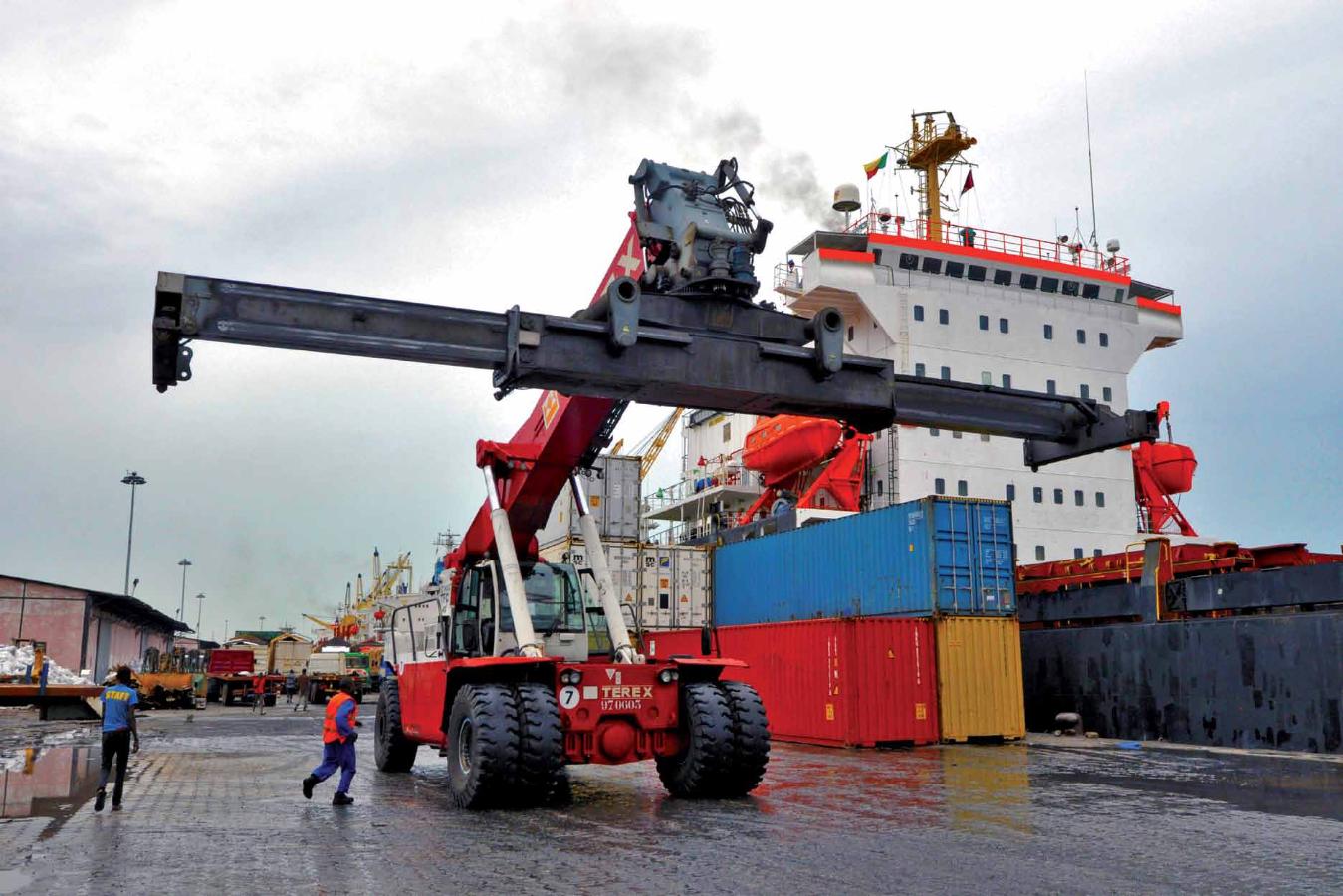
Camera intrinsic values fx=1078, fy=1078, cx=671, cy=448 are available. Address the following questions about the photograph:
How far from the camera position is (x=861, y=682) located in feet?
68.0

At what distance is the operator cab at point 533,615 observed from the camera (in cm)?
1180

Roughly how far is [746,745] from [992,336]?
26.8 metres

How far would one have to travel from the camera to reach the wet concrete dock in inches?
286

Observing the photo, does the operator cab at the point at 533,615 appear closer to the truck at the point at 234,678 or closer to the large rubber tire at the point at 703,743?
the large rubber tire at the point at 703,743

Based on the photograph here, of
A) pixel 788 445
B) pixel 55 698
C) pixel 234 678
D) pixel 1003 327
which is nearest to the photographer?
pixel 55 698

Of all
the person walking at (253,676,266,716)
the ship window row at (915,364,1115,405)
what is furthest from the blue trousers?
the person walking at (253,676,266,716)

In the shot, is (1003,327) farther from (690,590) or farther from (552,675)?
(552,675)

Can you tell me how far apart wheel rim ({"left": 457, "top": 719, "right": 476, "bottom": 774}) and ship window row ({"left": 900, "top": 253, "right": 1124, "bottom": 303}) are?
27403 millimetres

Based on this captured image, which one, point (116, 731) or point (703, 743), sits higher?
point (116, 731)

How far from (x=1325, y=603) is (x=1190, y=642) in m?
2.67

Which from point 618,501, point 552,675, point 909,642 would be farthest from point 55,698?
point 552,675

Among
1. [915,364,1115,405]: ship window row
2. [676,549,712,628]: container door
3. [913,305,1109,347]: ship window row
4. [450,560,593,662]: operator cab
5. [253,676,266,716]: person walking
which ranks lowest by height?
[253,676,266,716]: person walking

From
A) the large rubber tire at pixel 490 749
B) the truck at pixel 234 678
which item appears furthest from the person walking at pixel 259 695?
the large rubber tire at pixel 490 749

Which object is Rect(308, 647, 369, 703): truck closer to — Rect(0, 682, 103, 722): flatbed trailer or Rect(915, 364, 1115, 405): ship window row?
Rect(0, 682, 103, 722): flatbed trailer
